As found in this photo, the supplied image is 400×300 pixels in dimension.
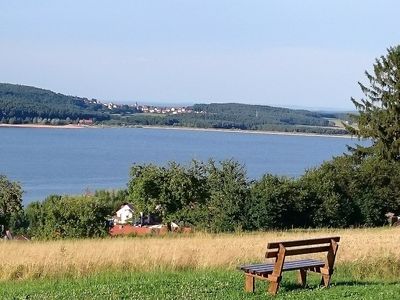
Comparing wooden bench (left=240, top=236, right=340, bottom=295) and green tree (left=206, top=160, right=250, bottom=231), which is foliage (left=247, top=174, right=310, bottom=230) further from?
wooden bench (left=240, top=236, right=340, bottom=295)

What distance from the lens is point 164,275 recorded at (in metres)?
10.4

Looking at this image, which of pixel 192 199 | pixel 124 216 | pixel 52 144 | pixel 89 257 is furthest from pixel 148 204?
pixel 52 144

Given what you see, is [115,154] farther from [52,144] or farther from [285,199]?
[285,199]

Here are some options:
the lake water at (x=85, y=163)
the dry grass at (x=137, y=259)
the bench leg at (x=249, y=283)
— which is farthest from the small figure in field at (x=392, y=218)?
the lake water at (x=85, y=163)

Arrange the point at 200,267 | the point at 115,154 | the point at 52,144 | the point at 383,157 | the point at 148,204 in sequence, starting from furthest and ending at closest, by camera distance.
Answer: the point at 52,144, the point at 115,154, the point at 383,157, the point at 148,204, the point at 200,267

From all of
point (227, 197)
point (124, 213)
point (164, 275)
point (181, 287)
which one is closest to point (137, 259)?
point (164, 275)

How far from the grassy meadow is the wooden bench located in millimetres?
163

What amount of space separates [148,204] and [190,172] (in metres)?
2.76

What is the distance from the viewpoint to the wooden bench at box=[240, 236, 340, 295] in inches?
359

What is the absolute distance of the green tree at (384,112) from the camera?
41.7m

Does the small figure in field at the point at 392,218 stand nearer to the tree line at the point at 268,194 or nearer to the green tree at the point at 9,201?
the tree line at the point at 268,194

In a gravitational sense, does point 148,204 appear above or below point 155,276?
below

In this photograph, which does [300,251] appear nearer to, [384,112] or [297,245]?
[297,245]

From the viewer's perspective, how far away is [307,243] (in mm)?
9398
